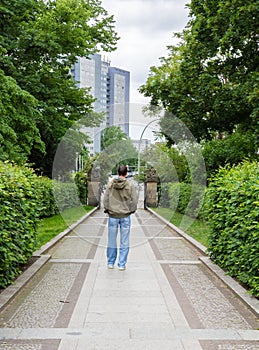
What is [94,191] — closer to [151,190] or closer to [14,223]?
[151,190]

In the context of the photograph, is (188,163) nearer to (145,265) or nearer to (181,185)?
(181,185)

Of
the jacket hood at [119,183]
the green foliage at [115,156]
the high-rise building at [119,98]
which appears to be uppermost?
the high-rise building at [119,98]

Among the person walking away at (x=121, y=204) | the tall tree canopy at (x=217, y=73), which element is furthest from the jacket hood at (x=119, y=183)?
the tall tree canopy at (x=217, y=73)

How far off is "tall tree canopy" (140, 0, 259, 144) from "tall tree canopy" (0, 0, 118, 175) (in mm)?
4058

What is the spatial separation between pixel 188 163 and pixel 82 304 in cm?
1842

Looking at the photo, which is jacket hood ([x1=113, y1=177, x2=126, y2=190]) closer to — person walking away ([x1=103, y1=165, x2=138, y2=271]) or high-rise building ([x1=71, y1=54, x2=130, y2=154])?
person walking away ([x1=103, y1=165, x2=138, y2=271])

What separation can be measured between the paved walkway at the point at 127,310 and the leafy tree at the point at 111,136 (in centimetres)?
829

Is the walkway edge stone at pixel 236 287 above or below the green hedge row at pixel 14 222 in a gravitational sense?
below

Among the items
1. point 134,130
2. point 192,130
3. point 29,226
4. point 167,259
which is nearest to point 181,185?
point 192,130

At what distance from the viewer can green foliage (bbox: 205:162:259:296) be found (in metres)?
6.06

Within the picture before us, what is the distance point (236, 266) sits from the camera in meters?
6.93

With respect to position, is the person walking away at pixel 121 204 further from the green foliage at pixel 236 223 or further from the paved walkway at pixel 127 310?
the green foliage at pixel 236 223

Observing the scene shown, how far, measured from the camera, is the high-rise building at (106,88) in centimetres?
1481

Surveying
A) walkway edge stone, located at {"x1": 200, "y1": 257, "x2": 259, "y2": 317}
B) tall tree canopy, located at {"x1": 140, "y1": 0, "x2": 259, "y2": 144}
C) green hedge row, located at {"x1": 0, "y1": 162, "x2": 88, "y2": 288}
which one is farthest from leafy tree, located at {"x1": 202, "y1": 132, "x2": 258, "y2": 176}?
green hedge row, located at {"x1": 0, "y1": 162, "x2": 88, "y2": 288}
